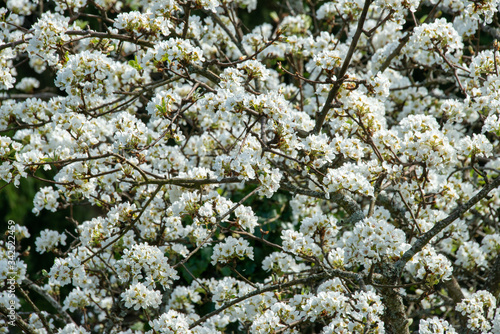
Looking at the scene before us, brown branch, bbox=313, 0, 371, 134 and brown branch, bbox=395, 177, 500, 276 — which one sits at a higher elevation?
brown branch, bbox=313, 0, 371, 134

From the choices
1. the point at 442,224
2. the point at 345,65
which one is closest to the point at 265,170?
the point at 345,65

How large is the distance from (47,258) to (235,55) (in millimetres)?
3110

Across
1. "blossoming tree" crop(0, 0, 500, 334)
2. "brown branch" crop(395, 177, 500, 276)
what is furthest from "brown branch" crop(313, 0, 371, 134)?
"brown branch" crop(395, 177, 500, 276)

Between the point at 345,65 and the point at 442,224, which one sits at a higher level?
the point at 345,65

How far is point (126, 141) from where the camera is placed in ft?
7.55

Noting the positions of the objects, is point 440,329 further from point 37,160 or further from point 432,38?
point 37,160

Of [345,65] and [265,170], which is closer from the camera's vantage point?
[265,170]

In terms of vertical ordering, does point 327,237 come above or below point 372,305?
above

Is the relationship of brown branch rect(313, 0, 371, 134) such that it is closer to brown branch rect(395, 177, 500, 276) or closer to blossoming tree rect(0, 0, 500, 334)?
blossoming tree rect(0, 0, 500, 334)

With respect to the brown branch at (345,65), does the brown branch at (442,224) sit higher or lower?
lower

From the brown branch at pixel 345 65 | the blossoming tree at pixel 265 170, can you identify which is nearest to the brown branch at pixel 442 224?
the blossoming tree at pixel 265 170

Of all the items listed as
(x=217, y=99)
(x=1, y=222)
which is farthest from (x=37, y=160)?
(x=1, y=222)

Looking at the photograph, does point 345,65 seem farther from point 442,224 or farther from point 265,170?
point 442,224

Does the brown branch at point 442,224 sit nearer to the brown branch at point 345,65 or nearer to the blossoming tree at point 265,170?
the blossoming tree at point 265,170
